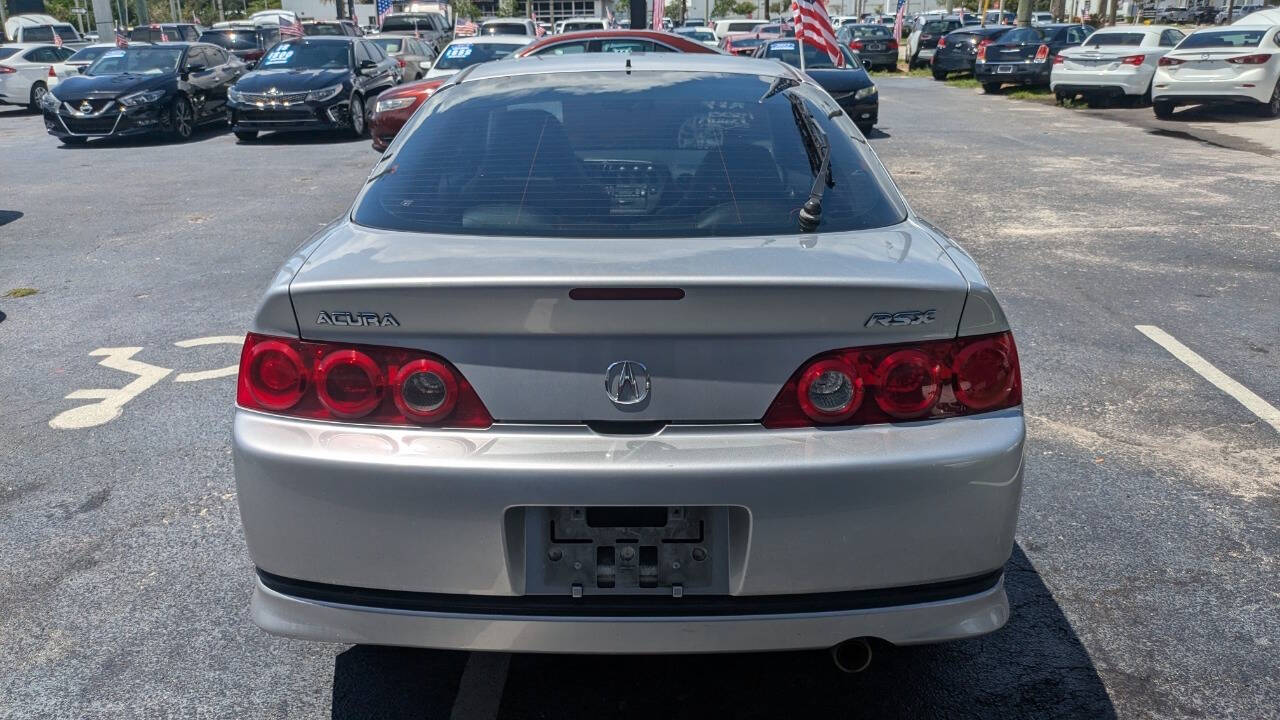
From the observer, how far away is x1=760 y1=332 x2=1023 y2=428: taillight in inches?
97.7

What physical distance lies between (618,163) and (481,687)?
61.2 inches

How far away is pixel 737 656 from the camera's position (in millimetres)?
3238

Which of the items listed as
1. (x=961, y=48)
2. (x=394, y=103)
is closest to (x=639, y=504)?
(x=394, y=103)

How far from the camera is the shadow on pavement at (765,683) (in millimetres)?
2967

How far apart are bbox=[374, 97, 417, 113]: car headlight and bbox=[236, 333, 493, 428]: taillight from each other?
11.1 metres

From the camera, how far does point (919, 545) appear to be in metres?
2.48

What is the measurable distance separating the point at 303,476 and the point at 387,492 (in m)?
0.21

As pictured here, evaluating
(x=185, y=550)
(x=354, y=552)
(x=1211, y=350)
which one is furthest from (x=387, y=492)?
(x=1211, y=350)

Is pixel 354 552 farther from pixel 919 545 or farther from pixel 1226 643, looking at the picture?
pixel 1226 643

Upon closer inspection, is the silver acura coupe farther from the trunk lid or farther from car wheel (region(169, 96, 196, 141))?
car wheel (region(169, 96, 196, 141))

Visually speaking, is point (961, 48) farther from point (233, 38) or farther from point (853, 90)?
point (233, 38)

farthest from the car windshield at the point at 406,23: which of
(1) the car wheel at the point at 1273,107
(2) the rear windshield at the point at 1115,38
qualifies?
(1) the car wheel at the point at 1273,107

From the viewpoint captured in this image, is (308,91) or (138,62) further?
(138,62)

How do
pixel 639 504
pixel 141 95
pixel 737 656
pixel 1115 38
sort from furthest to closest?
pixel 1115 38 < pixel 141 95 < pixel 737 656 < pixel 639 504
